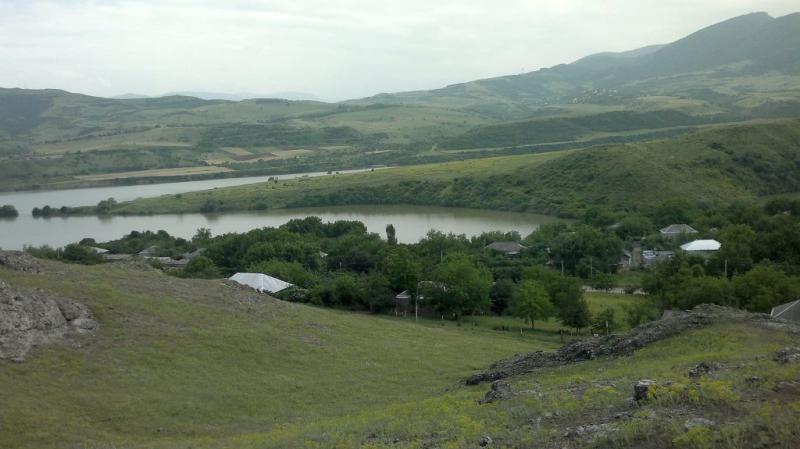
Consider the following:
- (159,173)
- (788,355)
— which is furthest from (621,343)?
(159,173)

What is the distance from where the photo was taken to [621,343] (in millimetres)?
18125

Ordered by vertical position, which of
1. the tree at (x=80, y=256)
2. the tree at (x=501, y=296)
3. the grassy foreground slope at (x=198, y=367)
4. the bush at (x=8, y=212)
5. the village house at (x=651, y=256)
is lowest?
the village house at (x=651, y=256)

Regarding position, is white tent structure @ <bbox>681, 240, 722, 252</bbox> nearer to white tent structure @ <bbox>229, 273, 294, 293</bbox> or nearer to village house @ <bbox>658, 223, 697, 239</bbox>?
village house @ <bbox>658, 223, 697, 239</bbox>

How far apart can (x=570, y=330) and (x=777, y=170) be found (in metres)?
61.3

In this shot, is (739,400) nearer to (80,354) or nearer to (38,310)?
(80,354)

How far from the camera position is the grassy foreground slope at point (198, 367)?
15.2 metres

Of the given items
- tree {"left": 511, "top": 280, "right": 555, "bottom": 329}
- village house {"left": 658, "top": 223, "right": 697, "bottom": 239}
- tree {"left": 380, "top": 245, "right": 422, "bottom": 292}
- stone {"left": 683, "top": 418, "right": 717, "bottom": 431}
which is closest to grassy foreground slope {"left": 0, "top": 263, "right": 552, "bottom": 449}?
tree {"left": 511, "top": 280, "right": 555, "bottom": 329}

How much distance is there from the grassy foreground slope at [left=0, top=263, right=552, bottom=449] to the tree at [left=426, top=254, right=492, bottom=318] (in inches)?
246

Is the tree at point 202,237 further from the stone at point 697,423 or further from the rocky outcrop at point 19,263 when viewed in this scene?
the stone at point 697,423

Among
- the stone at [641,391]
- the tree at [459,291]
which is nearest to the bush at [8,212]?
the tree at [459,291]

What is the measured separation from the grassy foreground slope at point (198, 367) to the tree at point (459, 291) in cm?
625

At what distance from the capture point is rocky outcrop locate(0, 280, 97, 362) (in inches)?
696

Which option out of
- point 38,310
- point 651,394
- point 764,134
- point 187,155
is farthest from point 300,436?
point 187,155

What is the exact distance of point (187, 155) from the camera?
5369 inches
